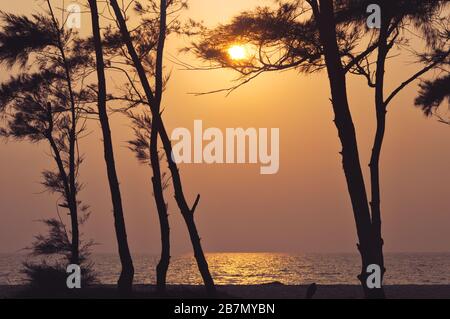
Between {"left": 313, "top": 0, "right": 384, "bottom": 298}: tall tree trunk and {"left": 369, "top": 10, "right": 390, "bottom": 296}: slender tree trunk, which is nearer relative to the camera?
{"left": 313, "top": 0, "right": 384, "bottom": 298}: tall tree trunk

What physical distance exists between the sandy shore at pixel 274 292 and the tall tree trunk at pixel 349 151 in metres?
4.81

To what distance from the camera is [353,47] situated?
1348 cm

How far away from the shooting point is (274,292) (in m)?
18.7

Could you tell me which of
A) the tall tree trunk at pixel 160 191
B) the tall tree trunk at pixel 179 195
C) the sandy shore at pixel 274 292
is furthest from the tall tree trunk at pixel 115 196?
the tall tree trunk at pixel 160 191

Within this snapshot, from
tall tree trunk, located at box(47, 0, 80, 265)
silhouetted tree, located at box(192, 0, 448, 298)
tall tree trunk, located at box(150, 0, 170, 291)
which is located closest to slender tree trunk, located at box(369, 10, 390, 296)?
silhouetted tree, located at box(192, 0, 448, 298)

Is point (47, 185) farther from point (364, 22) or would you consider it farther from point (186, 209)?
point (364, 22)

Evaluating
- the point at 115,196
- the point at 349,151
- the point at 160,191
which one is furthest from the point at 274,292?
the point at 349,151

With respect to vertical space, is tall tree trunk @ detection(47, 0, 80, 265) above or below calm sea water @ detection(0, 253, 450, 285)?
above

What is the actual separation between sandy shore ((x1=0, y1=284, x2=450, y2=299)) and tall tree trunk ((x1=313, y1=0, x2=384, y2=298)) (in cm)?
481

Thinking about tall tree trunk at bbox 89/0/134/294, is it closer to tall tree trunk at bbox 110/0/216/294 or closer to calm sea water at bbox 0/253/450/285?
tall tree trunk at bbox 110/0/216/294

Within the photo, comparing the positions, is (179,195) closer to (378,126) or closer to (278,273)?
(378,126)

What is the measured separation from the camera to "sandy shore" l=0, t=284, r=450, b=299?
1596 cm
